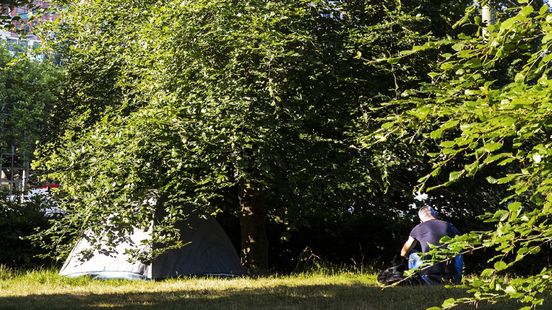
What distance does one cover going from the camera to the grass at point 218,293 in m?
7.77

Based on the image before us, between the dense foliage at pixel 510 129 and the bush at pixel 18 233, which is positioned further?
the bush at pixel 18 233

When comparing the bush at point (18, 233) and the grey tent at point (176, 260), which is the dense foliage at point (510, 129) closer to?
the grey tent at point (176, 260)

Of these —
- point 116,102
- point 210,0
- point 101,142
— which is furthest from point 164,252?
point 210,0

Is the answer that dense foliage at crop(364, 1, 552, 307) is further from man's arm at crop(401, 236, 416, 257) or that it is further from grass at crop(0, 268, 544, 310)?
man's arm at crop(401, 236, 416, 257)

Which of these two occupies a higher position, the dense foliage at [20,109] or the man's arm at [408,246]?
the dense foliage at [20,109]

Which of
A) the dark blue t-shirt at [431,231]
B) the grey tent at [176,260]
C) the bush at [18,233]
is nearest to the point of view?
the dark blue t-shirt at [431,231]

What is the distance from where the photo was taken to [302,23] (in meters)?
10.6

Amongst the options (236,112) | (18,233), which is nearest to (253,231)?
(236,112)

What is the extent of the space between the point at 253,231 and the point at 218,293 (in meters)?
3.36

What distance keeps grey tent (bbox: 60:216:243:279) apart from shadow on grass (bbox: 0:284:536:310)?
6.30 ft

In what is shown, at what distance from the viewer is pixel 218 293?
29.3ft

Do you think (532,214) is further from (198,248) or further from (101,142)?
(198,248)

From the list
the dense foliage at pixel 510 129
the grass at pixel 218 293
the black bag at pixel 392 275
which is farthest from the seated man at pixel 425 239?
the dense foliage at pixel 510 129

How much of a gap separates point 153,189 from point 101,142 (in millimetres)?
1105
